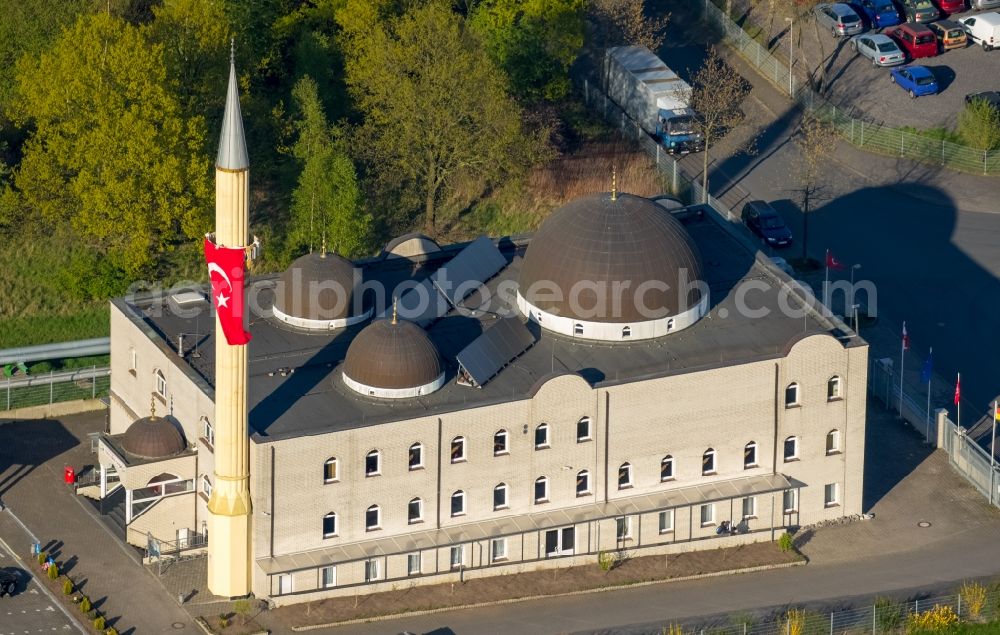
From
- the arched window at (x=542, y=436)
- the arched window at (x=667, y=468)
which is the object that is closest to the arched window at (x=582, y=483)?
the arched window at (x=542, y=436)

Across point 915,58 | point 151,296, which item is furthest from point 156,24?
point 915,58

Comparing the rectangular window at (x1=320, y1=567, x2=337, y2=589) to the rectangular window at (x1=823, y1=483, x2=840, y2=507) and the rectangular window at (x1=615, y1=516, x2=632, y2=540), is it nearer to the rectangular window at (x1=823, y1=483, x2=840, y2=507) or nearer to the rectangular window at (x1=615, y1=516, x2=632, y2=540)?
the rectangular window at (x1=615, y1=516, x2=632, y2=540)

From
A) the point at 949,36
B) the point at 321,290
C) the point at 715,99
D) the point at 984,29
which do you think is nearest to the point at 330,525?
the point at 321,290

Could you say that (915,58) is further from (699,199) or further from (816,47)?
(699,199)

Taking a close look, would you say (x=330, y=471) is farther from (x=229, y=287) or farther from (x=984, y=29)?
(x=984, y=29)

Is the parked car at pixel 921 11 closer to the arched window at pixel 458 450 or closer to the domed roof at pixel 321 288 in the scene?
the domed roof at pixel 321 288

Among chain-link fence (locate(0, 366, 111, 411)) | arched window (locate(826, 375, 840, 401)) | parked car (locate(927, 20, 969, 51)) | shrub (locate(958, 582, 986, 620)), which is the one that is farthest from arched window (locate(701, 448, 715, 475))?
parked car (locate(927, 20, 969, 51))
